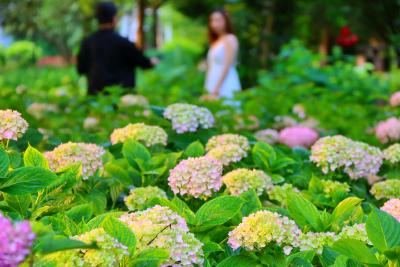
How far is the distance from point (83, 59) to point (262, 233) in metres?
5.11

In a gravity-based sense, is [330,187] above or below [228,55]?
above

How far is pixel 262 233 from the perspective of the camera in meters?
1.21

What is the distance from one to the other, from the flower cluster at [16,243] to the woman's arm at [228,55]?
595cm

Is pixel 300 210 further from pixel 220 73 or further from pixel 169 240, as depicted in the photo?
pixel 220 73

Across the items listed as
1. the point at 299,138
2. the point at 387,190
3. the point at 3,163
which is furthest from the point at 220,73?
the point at 3,163

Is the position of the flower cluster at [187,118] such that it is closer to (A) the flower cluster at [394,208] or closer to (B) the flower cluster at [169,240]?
(A) the flower cluster at [394,208]

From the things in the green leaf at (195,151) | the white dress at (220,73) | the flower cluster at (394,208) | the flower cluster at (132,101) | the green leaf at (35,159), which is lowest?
the white dress at (220,73)

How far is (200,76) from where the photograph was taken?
11867mm

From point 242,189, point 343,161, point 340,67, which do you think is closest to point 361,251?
point 242,189

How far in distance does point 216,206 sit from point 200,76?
10.6 meters

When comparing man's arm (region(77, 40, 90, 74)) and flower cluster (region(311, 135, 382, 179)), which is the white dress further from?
flower cluster (region(311, 135, 382, 179))

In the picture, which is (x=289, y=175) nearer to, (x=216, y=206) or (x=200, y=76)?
(x=216, y=206)

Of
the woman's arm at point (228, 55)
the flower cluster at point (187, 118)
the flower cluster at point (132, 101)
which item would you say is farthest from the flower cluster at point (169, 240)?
the woman's arm at point (228, 55)

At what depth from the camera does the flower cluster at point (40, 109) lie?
3473 mm
